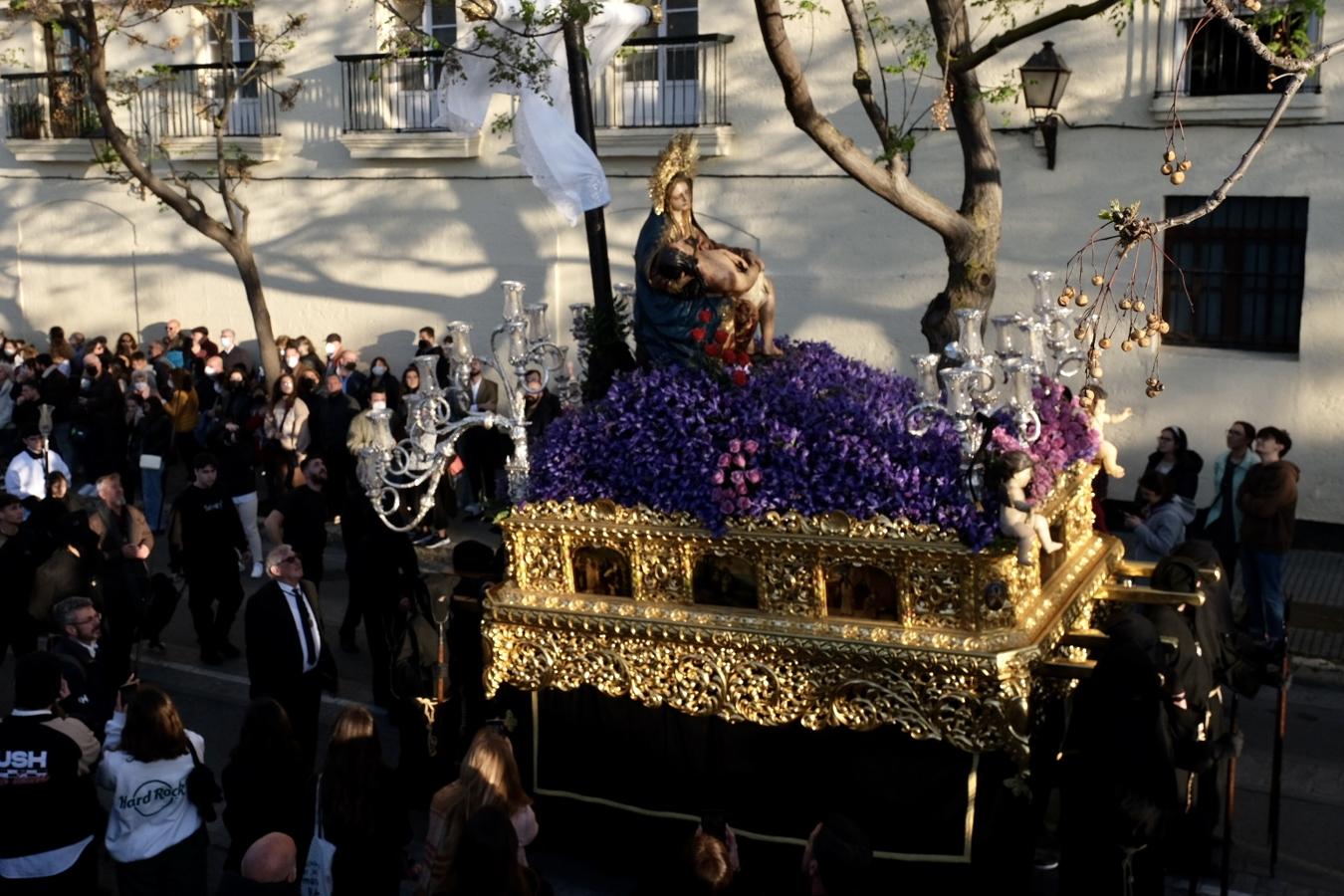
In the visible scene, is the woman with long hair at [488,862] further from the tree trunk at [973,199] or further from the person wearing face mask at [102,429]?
the person wearing face mask at [102,429]

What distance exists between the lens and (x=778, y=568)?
689 centimetres

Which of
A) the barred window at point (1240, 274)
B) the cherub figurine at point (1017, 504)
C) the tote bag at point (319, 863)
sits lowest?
the tote bag at point (319, 863)

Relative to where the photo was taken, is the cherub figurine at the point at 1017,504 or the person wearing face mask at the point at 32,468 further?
the person wearing face mask at the point at 32,468

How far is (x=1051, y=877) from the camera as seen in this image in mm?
7543

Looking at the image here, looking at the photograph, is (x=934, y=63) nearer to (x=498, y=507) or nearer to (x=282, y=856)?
(x=498, y=507)

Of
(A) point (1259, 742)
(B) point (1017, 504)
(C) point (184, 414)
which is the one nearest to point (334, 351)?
(C) point (184, 414)

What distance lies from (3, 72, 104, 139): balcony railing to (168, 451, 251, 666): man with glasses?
1065 centimetres

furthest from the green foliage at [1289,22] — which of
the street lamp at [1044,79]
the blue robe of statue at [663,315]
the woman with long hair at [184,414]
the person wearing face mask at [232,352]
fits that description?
the person wearing face mask at [232,352]

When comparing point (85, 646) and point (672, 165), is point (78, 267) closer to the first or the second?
point (85, 646)

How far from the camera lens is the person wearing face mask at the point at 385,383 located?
16.1 meters

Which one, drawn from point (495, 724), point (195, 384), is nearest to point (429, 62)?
point (195, 384)

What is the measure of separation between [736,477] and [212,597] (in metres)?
5.49

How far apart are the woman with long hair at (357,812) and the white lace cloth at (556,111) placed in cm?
336

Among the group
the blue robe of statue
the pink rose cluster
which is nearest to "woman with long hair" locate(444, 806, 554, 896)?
the pink rose cluster
